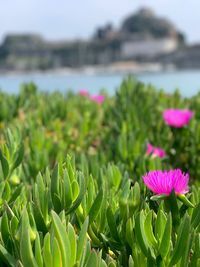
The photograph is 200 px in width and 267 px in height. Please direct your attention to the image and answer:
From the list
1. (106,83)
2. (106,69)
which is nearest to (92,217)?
(106,83)

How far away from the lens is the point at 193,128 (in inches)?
67.9

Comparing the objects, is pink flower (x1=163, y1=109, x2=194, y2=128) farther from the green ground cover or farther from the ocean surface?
the ocean surface

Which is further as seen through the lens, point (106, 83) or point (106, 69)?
point (106, 69)

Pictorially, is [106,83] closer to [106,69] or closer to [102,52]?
[106,69]

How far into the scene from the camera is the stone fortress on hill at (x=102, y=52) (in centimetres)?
4675

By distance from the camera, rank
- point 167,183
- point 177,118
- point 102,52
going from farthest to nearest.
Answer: point 102,52
point 177,118
point 167,183

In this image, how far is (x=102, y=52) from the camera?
5316 cm

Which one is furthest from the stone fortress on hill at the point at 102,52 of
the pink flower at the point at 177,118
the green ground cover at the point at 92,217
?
the green ground cover at the point at 92,217

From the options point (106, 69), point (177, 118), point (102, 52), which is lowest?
point (106, 69)

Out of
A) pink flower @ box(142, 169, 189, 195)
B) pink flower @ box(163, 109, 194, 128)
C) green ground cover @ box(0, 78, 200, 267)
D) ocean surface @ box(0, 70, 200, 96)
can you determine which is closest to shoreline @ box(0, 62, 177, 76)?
ocean surface @ box(0, 70, 200, 96)

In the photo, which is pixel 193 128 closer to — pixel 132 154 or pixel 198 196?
pixel 132 154

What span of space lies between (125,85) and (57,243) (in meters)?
1.73

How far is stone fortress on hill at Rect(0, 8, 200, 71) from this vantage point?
1840 inches

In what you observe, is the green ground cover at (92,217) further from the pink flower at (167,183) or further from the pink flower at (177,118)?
the pink flower at (177,118)
